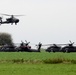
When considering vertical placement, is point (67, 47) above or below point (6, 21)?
below

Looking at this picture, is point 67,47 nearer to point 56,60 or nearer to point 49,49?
point 49,49

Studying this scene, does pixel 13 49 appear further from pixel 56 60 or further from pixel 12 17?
pixel 56 60

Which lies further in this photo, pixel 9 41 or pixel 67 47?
pixel 9 41

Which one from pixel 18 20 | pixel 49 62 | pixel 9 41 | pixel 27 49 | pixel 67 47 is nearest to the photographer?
pixel 49 62

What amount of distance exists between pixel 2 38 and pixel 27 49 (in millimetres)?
63656

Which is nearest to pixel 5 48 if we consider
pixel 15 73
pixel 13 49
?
pixel 13 49

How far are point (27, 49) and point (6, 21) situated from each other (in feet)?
47.0

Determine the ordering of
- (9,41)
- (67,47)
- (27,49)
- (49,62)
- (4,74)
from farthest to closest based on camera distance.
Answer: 1. (9,41)
2. (27,49)
3. (67,47)
4. (49,62)
5. (4,74)

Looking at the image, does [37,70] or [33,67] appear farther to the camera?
[33,67]

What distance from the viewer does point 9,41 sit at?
158m

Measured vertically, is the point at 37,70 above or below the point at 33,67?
below

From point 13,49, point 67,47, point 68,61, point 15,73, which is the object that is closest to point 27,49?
point 13,49

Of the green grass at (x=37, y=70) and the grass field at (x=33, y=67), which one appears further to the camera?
the grass field at (x=33, y=67)

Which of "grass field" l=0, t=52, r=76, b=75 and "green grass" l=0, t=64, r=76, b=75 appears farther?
"grass field" l=0, t=52, r=76, b=75
